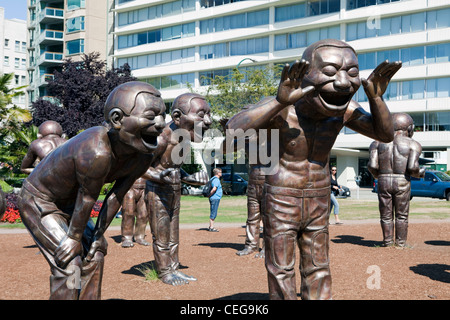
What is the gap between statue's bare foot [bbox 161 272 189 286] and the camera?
20.2 ft

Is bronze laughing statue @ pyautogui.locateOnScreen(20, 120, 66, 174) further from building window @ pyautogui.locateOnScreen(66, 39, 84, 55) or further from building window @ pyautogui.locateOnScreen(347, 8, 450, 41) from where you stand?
building window @ pyautogui.locateOnScreen(66, 39, 84, 55)

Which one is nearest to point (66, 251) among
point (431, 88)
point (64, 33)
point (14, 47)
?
point (431, 88)

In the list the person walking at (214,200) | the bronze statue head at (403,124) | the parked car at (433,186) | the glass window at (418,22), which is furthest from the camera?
the glass window at (418,22)

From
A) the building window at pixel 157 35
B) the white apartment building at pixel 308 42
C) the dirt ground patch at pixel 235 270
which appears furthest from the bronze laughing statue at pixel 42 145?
the building window at pixel 157 35

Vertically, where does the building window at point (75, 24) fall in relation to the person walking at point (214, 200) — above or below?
above

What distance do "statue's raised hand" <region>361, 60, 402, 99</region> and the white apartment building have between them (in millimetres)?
26047

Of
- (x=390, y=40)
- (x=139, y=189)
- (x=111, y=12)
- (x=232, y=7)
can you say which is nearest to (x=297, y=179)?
(x=139, y=189)

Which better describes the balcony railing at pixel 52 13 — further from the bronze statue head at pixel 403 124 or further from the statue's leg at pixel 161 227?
the statue's leg at pixel 161 227

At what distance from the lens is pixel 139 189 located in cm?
1024

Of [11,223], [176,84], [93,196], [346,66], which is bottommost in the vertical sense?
[11,223]

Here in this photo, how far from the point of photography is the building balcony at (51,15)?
5334cm

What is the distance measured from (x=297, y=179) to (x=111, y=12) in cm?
5282

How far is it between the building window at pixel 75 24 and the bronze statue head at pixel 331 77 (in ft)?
173

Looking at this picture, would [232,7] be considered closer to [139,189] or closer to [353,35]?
[353,35]
